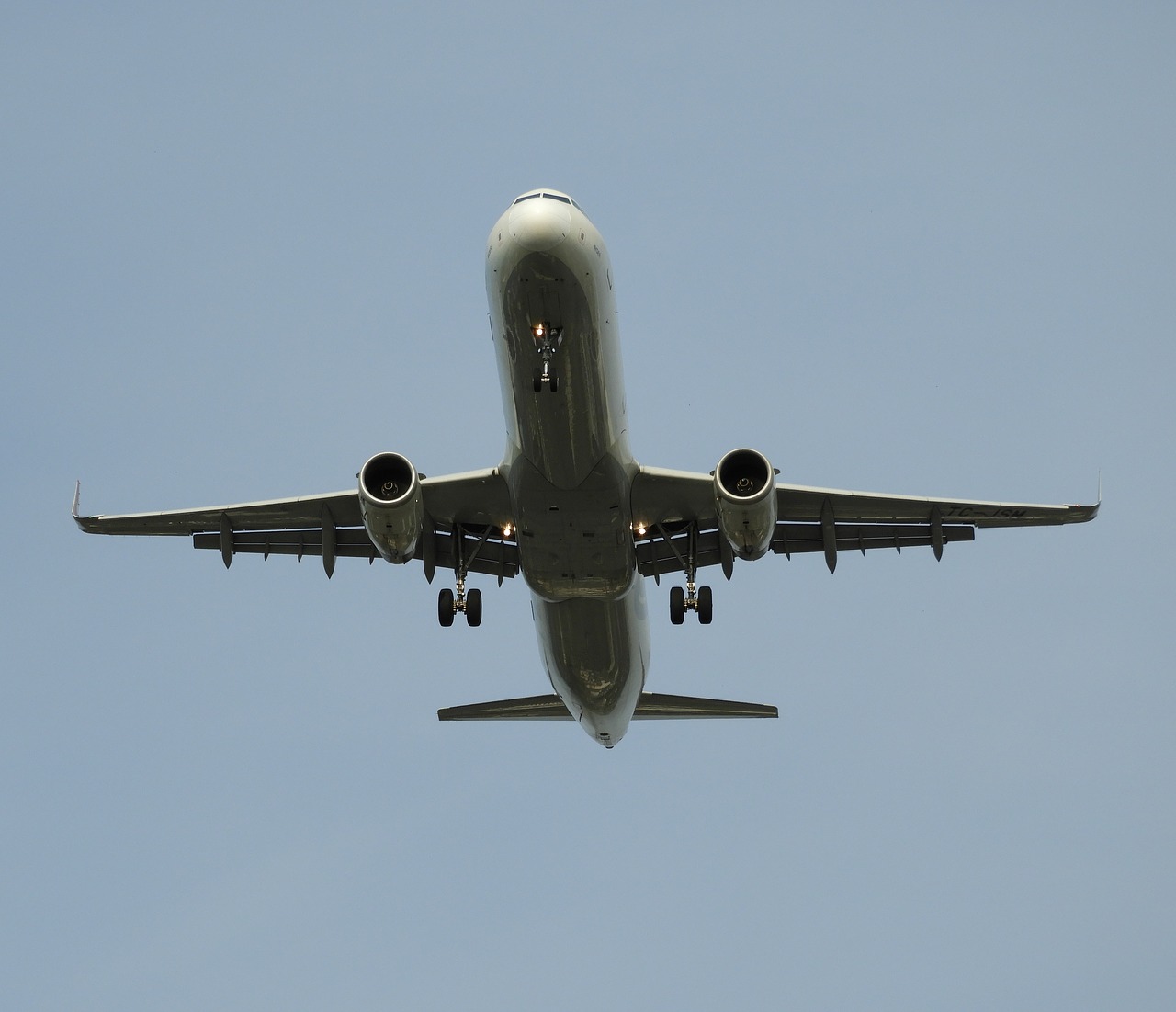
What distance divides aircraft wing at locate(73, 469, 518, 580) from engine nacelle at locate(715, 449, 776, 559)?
436 centimetres

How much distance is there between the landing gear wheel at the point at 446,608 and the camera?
3089 centimetres

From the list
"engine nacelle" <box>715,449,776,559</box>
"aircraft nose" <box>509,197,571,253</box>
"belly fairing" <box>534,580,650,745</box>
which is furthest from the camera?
"belly fairing" <box>534,580,650,745</box>

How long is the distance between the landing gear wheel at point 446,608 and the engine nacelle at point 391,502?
3574 millimetres

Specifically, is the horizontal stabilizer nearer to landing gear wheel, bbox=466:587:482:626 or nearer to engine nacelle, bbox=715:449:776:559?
landing gear wheel, bbox=466:587:482:626

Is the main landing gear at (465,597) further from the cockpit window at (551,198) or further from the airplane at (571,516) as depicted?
the cockpit window at (551,198)

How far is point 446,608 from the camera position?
3088cm

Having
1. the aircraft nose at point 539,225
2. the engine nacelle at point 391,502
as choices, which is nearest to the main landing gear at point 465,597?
the engine nacelle at point 391,502

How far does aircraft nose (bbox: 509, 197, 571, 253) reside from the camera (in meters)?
24.2

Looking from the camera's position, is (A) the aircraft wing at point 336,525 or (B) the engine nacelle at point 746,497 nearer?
(B) the engine nacelle at point 746,497

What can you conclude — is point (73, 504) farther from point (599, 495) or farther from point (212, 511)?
point (599, 495)

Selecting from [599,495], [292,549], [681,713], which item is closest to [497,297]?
[599,495]

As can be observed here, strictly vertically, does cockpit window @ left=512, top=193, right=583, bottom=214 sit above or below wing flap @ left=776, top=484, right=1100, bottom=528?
above

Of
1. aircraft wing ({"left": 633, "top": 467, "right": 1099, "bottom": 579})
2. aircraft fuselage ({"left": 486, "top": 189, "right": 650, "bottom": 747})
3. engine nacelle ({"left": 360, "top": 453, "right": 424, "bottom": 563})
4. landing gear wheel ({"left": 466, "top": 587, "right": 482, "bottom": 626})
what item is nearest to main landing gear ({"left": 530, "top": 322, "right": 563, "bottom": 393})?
aircraft fuselage ({"left": 486, "top": 189, "right": 650, "bottom": 747})

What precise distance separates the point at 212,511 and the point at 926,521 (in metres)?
13.8
